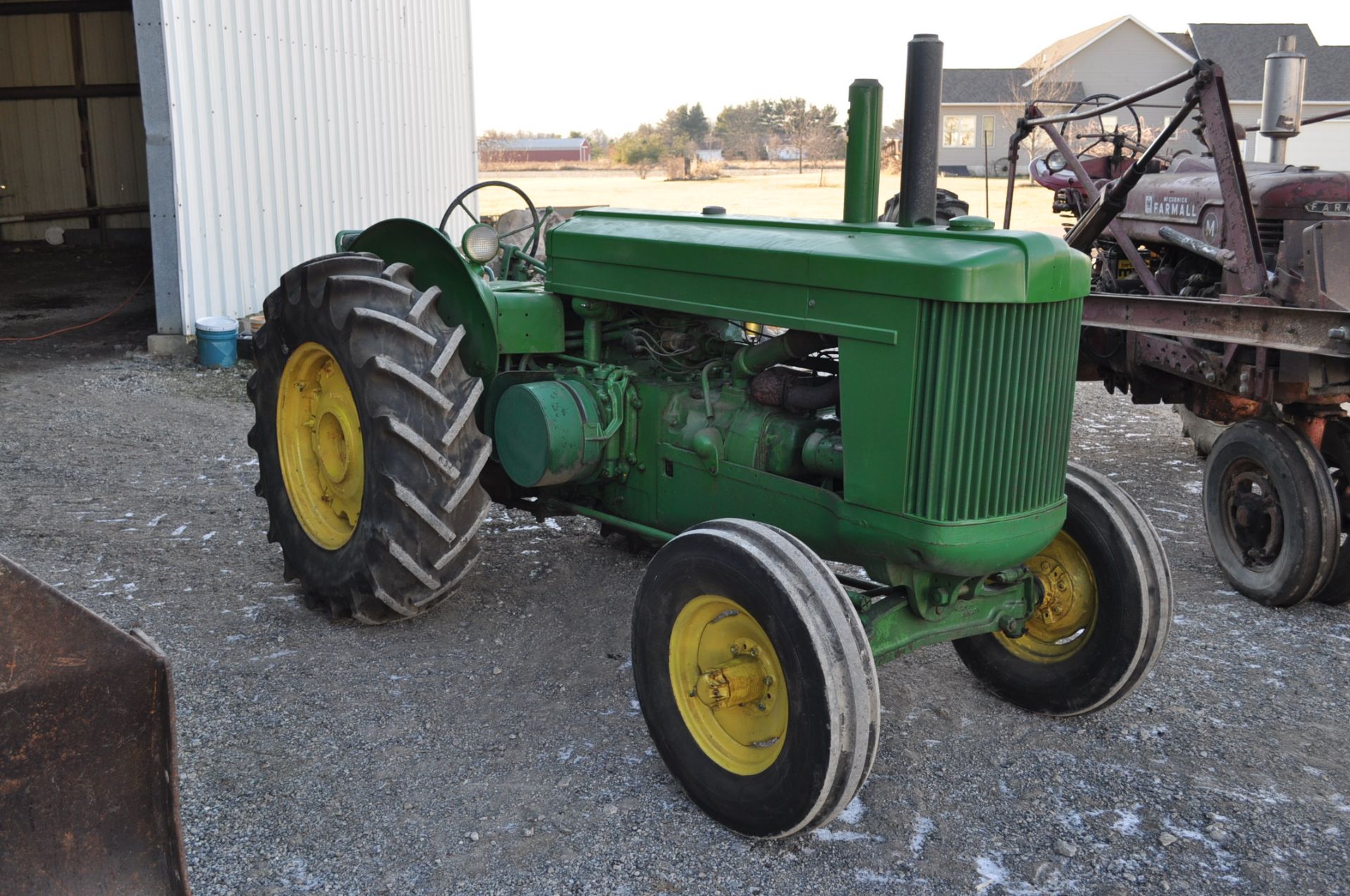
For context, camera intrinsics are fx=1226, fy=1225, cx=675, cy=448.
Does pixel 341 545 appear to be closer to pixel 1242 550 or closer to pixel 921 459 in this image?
pixel 921 459

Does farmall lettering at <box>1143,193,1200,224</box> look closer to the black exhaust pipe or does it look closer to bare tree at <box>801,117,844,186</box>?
the black exhaust pipe

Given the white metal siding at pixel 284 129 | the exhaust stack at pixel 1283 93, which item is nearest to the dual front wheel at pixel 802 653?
the exhaust stack at pixel 1283 93

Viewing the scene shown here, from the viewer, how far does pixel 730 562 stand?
283 cm

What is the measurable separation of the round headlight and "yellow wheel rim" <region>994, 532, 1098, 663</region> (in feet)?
6.51

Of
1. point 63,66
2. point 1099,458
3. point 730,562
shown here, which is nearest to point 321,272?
point 730,562

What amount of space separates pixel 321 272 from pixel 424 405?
665 millimetres

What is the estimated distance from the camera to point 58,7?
1568 centimetres

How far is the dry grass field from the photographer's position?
2111cm

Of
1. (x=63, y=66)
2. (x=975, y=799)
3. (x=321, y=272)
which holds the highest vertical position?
(x=63, y=66)

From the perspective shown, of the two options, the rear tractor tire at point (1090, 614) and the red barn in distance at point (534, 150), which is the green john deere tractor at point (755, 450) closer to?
the rear tractor tire at point (1090, 614)

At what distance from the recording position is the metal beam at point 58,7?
51.1 ft

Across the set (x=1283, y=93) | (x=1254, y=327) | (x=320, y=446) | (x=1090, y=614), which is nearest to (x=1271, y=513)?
(x=1254, y=327)

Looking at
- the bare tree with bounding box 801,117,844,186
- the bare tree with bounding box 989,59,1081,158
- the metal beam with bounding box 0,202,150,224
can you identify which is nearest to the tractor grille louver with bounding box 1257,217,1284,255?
the metal beam with bounding box 0,202,150,224

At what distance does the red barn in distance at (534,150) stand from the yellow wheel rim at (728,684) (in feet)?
149
